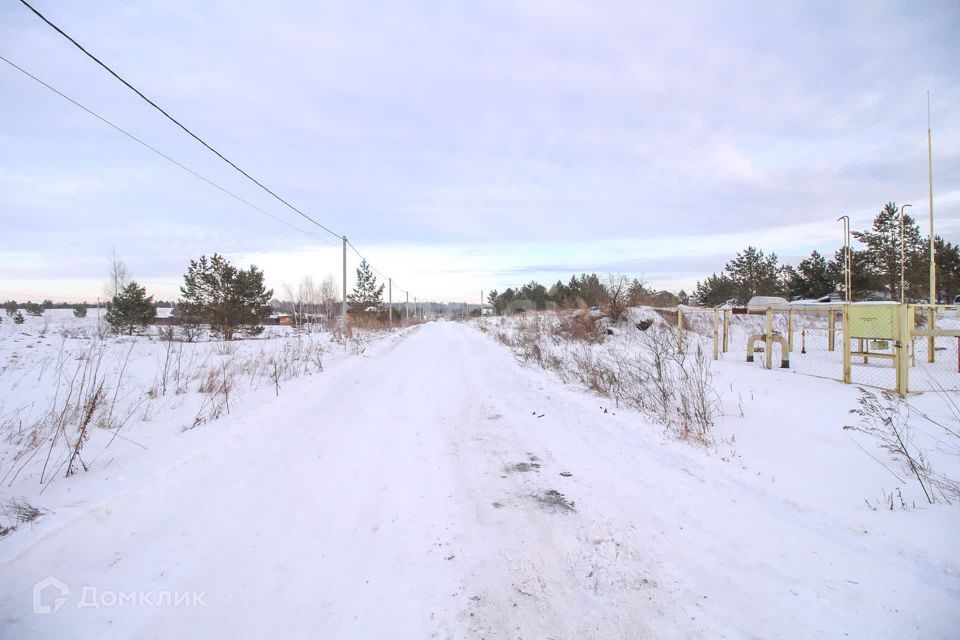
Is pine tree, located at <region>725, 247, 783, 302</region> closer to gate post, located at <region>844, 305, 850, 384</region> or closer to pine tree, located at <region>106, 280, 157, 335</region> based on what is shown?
gate post, located at <region>844, 305, 850, 384</region>

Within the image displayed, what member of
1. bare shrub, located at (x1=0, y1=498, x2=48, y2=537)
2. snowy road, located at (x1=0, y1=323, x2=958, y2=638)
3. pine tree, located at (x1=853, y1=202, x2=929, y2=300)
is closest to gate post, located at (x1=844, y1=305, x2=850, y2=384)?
snowy road, located at (x1=0, y1=323, x2=958, y2=638)

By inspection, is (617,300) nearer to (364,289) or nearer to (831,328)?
(831,328)

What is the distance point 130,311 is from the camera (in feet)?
86.1

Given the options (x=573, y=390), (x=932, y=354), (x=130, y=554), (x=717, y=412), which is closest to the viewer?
(x=130, y=554)

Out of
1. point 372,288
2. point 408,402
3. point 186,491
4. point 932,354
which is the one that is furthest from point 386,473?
point 372,288

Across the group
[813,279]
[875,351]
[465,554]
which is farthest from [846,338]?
[813,279]

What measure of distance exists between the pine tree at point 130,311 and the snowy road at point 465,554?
28980 mm

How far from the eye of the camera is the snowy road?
2025 mm

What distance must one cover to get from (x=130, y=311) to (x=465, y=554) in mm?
32549

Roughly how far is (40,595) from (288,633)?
1459mm

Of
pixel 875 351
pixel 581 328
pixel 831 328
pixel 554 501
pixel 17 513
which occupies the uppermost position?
pixel 831 328

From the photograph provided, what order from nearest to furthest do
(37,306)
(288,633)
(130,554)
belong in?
(288,633) → (130,554) → (37,306)

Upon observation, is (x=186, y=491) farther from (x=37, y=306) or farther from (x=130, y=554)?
(x=37, y=306)

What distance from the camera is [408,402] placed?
6.73 meters
